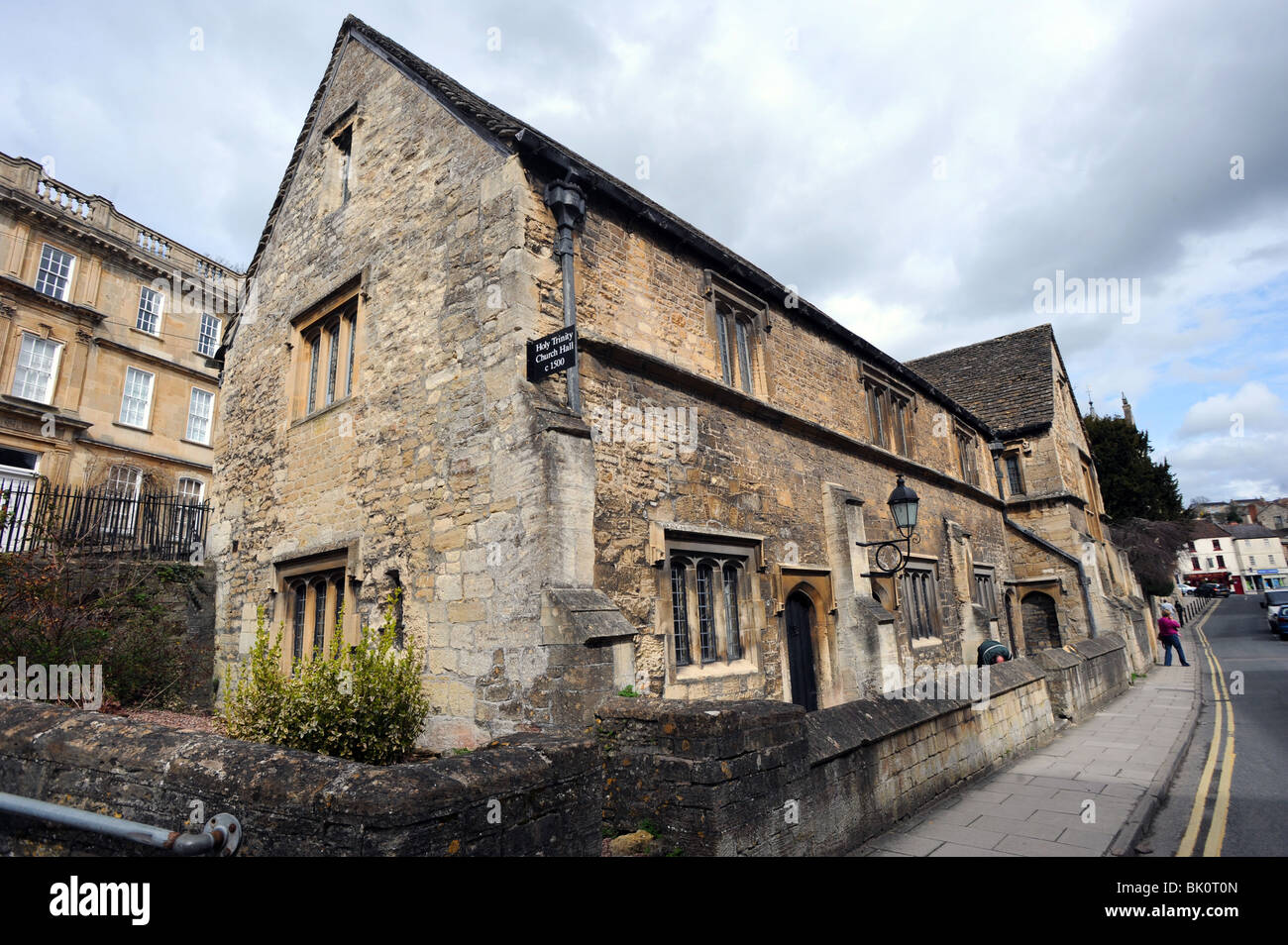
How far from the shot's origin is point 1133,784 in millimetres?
7664

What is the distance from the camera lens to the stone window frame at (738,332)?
990 centimetres

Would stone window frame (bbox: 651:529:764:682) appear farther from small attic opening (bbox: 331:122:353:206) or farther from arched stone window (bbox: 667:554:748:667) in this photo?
small attic opening (bbox: 331:122:353:206)

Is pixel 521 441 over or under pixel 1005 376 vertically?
under

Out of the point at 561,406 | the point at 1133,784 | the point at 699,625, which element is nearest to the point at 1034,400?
the point at 1133,784

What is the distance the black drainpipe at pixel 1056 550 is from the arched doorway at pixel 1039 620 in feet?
2.98

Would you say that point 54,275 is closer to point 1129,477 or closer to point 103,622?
point 103,622

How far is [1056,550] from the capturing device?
20328mm

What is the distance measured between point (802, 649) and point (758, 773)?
583cm

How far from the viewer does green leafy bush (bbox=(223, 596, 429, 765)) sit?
16.8ft

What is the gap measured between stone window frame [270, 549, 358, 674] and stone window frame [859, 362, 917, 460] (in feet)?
33.6

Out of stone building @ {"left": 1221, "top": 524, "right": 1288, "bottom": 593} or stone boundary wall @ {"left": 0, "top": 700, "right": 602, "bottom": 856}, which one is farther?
stone building @ {"left": 1221, "top": 524, "right": 1288, "bottom": 593}

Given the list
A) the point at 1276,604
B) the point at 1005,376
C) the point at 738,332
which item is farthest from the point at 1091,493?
the point at 738,332

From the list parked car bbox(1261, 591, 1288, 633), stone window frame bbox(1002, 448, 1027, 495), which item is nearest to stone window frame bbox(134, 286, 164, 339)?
stone window frame bbox(1002, 448, 1027, 495)

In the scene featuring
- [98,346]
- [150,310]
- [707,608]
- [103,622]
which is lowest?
[707,608]
